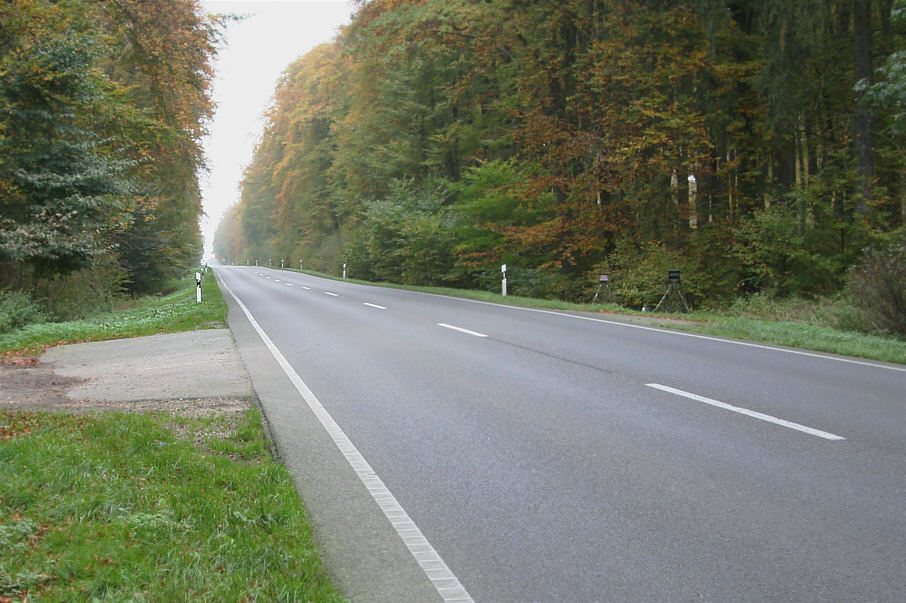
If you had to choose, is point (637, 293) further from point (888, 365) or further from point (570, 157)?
point (888, 365)

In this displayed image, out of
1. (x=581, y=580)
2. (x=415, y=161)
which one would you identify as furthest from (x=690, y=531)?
(x=415, y=161)

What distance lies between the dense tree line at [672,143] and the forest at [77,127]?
31.3 feet

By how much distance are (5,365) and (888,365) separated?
12.3 metres

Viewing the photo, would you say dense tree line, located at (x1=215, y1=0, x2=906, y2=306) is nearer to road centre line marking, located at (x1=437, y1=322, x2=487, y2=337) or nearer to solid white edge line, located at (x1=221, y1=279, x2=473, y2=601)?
road centre line marking, located at (x1=437, y1=322, x2=487, y2=337)

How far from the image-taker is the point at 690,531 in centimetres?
383

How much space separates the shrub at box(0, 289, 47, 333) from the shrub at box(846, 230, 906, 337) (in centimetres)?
1731

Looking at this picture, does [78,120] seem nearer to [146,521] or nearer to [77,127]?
[77,127]

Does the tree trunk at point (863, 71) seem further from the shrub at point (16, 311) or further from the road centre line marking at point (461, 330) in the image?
the shrub at point (16, 311)

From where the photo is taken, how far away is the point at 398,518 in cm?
412

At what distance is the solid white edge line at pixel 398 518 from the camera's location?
3.29 m

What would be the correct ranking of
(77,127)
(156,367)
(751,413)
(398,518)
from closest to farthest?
(398,518) < (751,413) < (156,367) < (77,127)

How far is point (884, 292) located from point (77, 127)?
1870 centimetres

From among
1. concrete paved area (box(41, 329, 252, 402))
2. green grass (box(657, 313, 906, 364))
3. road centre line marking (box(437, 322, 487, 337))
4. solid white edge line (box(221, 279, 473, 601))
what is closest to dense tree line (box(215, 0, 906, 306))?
green grass (box(657, 313, 906, 364))

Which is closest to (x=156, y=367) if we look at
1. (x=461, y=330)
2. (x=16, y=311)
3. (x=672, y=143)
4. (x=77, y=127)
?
(x=461, y=330)
